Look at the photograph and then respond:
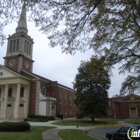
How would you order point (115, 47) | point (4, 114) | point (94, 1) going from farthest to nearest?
point (4, 114), point (115, 47), point (94, 1)

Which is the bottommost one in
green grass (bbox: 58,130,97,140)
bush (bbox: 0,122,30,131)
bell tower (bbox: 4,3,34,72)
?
green grass (bbox: 58,130,97,140)

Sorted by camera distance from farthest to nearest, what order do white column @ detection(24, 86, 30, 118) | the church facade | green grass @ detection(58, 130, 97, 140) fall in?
1. white column @ detection(24, 86, 30, 118)
2. the church facade
3. green grass @ detection(58, 130, 97, 140)

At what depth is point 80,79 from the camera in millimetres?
39000

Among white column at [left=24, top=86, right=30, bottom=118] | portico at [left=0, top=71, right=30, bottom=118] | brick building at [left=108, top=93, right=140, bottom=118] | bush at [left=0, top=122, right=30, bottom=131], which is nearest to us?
bush at [left=0, top=122, right=30, bottom=131]

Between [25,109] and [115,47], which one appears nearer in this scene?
[115,47]

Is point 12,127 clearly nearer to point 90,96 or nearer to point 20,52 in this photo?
point 90,96

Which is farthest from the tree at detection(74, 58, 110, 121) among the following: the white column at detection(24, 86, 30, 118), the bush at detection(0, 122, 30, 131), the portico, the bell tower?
the bush at detection(0, 122, 30, 131)

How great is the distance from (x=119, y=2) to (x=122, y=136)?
9.55 m

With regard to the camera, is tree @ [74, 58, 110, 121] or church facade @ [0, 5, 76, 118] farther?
church facade @ [0, 5, 76, 118]

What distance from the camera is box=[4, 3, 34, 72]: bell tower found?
4762 centimetres

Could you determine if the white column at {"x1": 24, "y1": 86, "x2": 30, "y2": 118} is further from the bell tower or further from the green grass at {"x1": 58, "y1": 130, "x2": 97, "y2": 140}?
the green grass at {"x1": 58, "y1": 130, "x2": 97, "y2": 140}

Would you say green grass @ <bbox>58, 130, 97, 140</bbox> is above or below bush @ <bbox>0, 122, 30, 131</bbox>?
below

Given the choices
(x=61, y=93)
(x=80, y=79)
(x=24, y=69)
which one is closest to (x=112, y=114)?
(x=61, y=93)

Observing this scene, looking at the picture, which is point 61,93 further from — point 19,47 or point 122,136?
point 122,136
